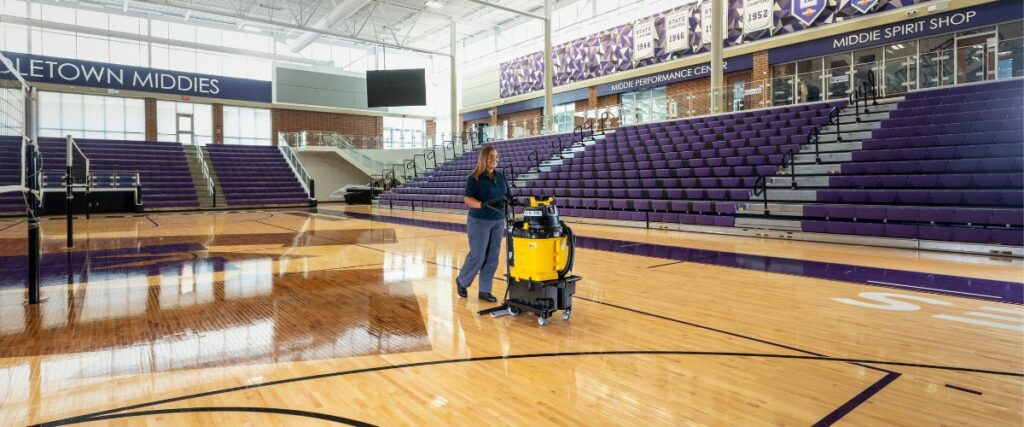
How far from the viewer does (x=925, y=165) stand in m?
9.03

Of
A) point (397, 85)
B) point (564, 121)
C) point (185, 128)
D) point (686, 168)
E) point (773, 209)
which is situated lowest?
point (773, 209)

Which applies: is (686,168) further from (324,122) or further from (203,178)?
(324,122)

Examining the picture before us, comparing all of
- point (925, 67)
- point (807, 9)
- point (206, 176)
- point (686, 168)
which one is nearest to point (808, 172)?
point (686, 168)

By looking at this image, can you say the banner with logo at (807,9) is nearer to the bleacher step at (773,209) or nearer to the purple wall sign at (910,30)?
the purple wall sign at (910,30)

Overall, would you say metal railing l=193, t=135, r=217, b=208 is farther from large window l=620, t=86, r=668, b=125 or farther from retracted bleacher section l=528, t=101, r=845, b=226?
large window l=620, t=86, r=668, b=125

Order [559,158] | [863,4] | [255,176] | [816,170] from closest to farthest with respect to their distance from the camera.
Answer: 1. [816,170]
2. [863,4]
3. [559,158]
4. [255,176]

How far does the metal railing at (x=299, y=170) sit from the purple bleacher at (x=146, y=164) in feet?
14.0

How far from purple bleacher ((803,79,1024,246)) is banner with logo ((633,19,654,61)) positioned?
459 inches

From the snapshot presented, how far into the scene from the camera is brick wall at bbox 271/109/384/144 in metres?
29.0

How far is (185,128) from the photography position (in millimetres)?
27344

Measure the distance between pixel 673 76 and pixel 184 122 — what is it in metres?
23.9

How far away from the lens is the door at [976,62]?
1116 centimetres

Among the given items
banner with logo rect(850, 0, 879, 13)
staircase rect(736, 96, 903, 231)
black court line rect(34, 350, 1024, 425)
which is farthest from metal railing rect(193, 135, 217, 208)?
banner with logo rect(850, 0, 879, 13)

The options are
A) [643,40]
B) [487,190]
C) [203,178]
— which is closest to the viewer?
[487,190]
